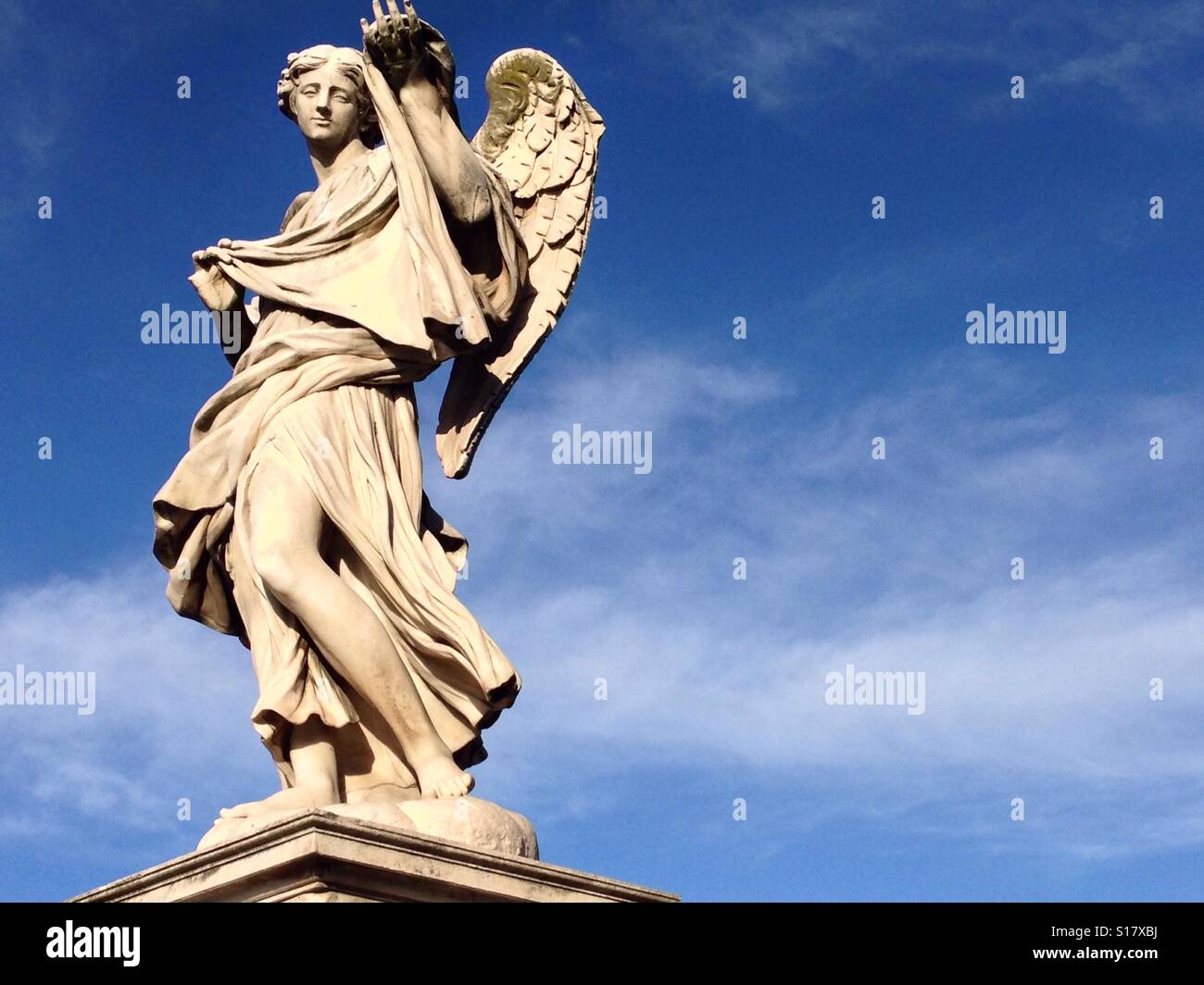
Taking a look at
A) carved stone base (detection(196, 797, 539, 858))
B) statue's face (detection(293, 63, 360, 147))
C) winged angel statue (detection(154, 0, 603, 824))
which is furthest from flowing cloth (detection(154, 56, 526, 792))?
carved stone base (detection(196, 797, 539, 858))

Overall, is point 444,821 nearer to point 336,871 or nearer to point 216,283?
point 336,871

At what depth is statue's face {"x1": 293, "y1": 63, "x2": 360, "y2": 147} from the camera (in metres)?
11.7

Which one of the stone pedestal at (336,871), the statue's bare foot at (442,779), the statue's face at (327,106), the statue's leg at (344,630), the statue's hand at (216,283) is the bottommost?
the stone pedestal at (336,871)

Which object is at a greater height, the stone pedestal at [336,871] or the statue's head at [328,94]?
the statue's head at [328,94]

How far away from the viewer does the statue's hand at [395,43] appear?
11.1 m

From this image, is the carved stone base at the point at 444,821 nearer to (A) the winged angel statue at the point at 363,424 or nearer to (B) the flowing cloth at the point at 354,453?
(A) the winged angel statue at the point at 363,424

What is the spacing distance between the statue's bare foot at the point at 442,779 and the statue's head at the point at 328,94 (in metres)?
3.70

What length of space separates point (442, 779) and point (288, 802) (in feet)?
2.52

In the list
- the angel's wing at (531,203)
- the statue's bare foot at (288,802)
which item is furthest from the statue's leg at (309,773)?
the angel's wing at (531,203)

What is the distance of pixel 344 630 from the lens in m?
10.3

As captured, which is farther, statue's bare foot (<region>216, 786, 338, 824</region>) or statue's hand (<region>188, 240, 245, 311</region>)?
statue's hand (<region>188, 240, 245, 311</region>)

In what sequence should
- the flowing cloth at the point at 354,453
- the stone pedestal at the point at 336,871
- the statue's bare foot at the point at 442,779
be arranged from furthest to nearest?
the flowing cloth at the point at 354,453 → the statue's bare foot at the point at 442,779 → the stone pedestal at the point at 336,871

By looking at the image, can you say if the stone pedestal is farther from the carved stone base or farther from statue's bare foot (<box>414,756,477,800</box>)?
statue's bare foot (<box>414,756,477,800</box>)

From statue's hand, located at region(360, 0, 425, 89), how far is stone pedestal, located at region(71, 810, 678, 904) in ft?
13.9
